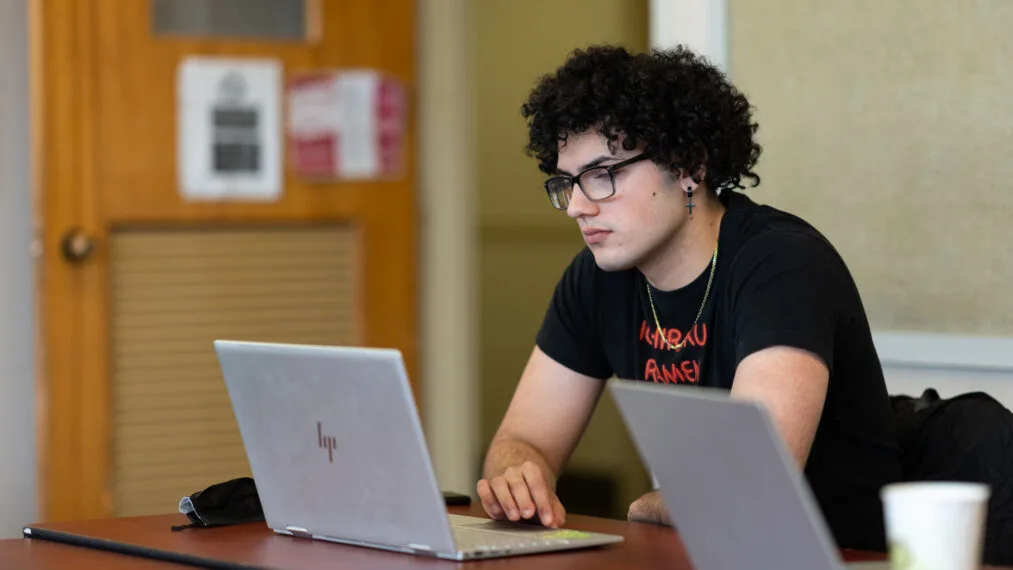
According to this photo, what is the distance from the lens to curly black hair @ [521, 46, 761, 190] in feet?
6.30

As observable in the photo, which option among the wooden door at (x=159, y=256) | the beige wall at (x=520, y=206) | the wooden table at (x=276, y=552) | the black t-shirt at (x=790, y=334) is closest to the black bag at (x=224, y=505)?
the wooden table at (x=276, y=552)

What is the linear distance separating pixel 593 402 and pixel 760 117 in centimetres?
81

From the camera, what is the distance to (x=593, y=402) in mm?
2146

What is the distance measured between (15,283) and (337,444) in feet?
6.26

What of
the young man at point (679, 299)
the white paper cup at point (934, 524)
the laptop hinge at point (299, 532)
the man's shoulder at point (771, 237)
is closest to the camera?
the white paper cup at point (934, 524)

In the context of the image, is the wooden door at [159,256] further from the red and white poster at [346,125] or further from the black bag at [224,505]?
the black bag at [224,505]

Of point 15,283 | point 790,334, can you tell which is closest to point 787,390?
point 790,334

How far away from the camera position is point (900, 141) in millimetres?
2402

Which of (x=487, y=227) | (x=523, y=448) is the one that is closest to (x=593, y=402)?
(x=523, y=448)

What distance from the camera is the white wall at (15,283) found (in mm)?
3098

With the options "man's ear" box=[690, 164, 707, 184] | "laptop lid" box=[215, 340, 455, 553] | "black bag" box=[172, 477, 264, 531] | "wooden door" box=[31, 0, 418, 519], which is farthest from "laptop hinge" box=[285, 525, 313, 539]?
"wooden door" box=[31, 0, 418, 519]

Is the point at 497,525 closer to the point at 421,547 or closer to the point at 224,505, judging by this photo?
the point at 421,547

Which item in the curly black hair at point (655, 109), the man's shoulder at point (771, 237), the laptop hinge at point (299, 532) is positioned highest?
the curly black hair at point (655, 109)

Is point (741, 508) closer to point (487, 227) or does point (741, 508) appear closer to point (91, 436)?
point (91, 436)
